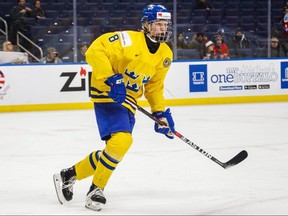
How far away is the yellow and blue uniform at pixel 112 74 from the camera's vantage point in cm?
401

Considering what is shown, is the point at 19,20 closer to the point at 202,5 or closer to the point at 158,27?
the point at 202,5

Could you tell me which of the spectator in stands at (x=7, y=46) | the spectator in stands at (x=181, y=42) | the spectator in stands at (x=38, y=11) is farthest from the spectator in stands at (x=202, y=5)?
the spectator in stands at (x=7, y=46)

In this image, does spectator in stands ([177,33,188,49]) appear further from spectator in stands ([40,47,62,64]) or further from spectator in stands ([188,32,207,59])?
spectator in stands ([40,47,62,64])

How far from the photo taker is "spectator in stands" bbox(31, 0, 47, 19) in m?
10.6

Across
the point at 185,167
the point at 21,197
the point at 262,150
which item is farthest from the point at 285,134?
the point at 21,197

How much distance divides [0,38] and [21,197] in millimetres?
6042

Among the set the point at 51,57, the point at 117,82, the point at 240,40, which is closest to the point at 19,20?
the point at 51,57

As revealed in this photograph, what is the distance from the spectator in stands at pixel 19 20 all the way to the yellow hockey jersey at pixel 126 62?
628 cm

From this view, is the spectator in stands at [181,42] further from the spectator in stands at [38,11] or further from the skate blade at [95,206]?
the skate blade at [95,206]

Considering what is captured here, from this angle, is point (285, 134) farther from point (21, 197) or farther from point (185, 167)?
point (21, 197)

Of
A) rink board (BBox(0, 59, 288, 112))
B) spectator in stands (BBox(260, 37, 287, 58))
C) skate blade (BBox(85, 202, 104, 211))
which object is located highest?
spectator in stands (BBox(260, 37, 287, 58))

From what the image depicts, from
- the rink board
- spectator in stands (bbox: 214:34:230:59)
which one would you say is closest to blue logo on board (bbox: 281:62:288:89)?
the rink board

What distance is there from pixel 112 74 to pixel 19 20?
6.69 m

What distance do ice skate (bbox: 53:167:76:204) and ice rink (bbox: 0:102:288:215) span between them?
0.05m
